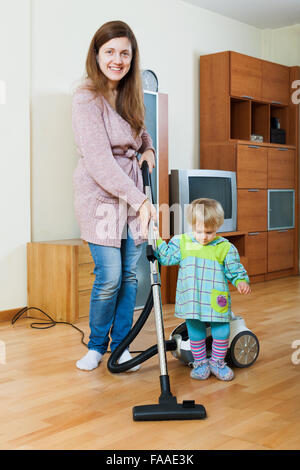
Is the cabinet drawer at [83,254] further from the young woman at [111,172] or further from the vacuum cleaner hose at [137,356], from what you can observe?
the vacuum cleaner hose at [137,356]

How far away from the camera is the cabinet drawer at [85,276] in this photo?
3.41 metres

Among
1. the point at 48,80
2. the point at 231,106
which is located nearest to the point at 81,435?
the point at 48,80

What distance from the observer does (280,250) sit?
209 inches

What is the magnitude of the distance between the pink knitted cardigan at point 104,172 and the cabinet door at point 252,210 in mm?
2644

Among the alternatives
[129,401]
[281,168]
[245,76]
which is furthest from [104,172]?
[281,168]

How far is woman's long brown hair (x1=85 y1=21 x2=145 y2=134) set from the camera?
2.15 metres

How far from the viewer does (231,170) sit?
15.7ft

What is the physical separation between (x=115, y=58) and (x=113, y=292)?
88 cm

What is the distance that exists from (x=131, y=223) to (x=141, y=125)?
0.39 metres

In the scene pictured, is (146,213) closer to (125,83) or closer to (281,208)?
(125,83)

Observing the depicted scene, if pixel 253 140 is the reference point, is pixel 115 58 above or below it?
below

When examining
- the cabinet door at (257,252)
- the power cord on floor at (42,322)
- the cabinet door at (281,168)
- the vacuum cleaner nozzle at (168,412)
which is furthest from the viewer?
the cabinet door at (281,168)

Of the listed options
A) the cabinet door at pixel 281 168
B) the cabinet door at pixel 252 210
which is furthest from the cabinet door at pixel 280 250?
the cabinet door at pixel 281 168
